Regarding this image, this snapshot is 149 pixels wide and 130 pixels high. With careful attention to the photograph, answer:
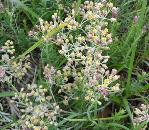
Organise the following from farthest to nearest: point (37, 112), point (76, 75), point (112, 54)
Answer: point (112, 54) < point (76, 75) < point (37, 112)

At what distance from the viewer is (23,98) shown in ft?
4.67

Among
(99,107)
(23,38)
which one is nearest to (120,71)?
(99,107)

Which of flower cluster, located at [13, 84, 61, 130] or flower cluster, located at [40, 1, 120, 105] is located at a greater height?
flower cluster, located at [40, 1, 120, 105]

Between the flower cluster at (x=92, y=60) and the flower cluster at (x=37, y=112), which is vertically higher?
the flower cluster at (x=92, y=60)

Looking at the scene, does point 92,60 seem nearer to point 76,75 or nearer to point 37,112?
point 76,75

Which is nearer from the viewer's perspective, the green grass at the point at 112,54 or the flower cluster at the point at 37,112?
the flower cluster at the point at 37,112

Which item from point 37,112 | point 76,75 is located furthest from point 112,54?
point 37,112

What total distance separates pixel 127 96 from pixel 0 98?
1.86ft

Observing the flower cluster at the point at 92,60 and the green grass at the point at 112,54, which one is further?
the green grass at the point at 112,54

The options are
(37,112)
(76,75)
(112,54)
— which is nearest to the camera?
(37,112)

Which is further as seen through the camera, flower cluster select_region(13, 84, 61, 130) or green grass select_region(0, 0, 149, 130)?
green grass select_region(0, 0, 149, 130)

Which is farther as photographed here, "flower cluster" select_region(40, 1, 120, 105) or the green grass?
the green grass

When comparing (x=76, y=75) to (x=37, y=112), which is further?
(x=76, y=75)

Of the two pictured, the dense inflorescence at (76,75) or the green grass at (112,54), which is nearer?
the dense inflorescence at (76,75)
